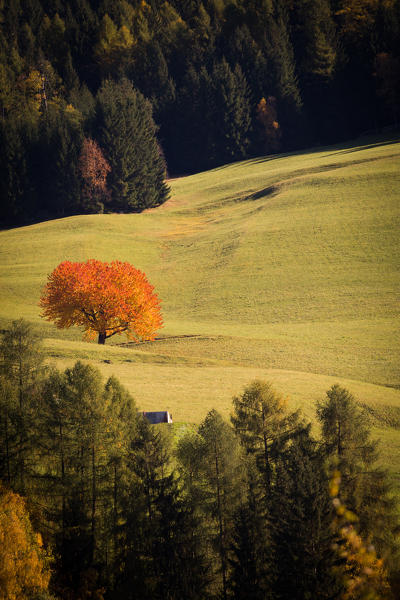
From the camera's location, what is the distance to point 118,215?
95.1 meters

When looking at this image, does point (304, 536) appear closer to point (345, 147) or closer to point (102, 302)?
point (102, 302)

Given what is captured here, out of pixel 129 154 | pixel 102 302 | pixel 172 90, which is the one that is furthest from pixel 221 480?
pixel 172 90

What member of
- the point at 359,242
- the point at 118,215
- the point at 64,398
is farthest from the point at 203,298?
the point at 64,398

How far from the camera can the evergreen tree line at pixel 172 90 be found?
97375 millimetres

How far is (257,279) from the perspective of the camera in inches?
2721

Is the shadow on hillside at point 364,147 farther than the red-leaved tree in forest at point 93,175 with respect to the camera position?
Yes

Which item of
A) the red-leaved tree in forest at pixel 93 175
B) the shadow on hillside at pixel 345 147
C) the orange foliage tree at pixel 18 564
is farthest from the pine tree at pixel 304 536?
the shadow on hillside at pixel 345 147

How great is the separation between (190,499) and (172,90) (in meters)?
123

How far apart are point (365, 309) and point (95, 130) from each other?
6363cm

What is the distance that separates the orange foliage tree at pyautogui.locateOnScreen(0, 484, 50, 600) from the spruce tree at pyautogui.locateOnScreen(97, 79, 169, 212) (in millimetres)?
82402

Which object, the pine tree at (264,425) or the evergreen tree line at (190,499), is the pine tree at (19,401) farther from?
the pine tree at (264,425)

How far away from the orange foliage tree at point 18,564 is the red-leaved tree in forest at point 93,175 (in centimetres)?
8080

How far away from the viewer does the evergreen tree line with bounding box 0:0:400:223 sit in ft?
319

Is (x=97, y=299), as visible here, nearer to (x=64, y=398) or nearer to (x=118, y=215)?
(x=64, y=398)
